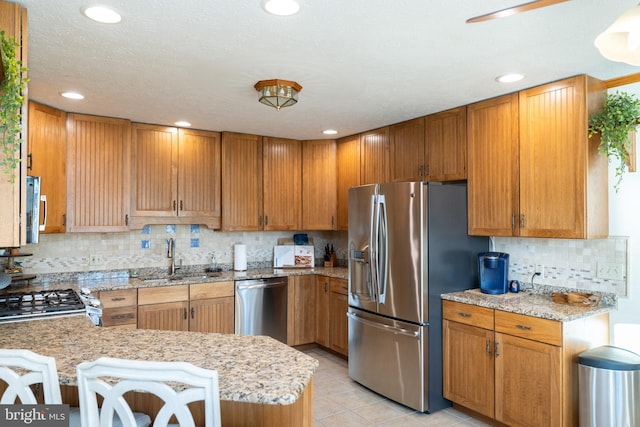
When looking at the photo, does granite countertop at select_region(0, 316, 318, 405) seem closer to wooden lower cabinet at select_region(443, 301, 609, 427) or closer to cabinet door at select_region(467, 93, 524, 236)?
wooden lower cabinet at select_region(443, 301, 609, 427)

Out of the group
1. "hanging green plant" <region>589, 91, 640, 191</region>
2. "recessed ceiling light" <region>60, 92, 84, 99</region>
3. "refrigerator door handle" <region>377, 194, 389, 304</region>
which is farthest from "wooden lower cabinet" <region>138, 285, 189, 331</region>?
"hanging green plant" <region>589, 91, 640, 191</region>

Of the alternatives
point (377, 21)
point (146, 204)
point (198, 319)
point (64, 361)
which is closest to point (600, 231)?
point (377, 21)

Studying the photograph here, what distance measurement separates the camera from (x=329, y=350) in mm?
→ 4633

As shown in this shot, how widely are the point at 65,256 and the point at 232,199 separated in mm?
1618

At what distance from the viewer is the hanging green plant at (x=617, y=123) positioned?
260cm

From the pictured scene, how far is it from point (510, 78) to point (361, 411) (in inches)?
104

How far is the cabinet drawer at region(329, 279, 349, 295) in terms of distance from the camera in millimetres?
4189

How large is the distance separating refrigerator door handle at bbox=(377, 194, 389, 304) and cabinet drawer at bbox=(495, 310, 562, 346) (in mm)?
888

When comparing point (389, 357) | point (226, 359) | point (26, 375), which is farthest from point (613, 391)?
point (26, 375)

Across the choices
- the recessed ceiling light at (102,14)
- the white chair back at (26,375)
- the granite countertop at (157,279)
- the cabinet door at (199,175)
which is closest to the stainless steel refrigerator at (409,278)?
the granite countertop at (157,279)

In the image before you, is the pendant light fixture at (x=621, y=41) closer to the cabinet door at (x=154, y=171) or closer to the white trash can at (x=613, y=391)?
the white trash can at (x=613, y=391)

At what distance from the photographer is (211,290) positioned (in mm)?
4027

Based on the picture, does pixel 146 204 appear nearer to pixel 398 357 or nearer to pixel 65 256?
pixel 65 256

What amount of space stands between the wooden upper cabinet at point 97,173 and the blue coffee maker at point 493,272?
3.15m
